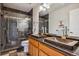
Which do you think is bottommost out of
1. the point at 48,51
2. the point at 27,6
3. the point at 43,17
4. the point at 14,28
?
the point at 48,51

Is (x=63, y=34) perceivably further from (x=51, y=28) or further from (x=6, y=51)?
(x=6, y=51)

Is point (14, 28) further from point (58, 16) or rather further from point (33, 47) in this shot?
Answer: point (58, 16)

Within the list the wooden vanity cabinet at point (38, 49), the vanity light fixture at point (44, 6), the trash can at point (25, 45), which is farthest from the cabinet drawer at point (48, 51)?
the vanity light fixture at point (44, 6)

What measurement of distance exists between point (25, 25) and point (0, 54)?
58cm

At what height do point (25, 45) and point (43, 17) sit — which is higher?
point (43, 17)

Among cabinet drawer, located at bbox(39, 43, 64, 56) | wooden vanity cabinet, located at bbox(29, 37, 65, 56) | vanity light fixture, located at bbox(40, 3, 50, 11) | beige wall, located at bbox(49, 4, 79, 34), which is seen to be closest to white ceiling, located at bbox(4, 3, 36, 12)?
vanity light fixture, located at bbox(40, 3, 50, 11)

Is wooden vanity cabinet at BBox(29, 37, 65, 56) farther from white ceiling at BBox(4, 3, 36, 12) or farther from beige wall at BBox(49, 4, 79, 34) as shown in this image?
white ceiling at BBox(4, 3, 36, 12)

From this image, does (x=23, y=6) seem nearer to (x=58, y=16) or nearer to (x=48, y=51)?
(x=58, y=16)

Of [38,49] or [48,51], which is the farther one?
[38,49]

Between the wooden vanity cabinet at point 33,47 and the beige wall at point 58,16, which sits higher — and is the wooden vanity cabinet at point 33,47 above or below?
below

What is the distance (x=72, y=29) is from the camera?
146 centimetres

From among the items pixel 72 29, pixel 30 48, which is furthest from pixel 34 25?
pixel 72 29

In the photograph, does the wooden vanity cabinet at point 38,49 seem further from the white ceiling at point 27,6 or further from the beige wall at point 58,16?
the white ceiling at point 27,6

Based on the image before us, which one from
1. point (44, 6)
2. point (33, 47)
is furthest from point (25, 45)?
point (44, 6)
